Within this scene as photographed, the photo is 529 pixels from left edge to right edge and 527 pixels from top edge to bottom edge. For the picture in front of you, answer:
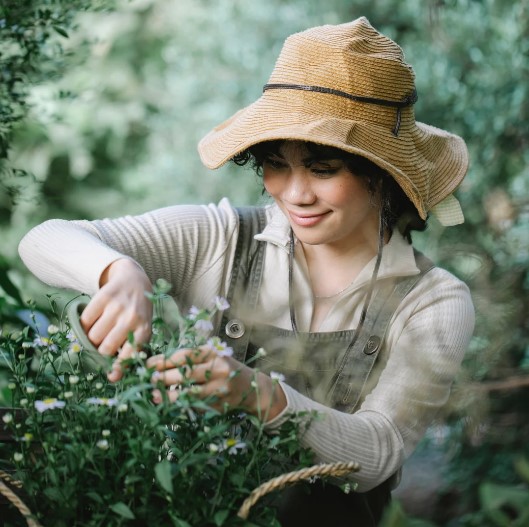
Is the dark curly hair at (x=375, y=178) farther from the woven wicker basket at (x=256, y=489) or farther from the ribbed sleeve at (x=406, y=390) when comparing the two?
the woven wicker basket at (x=256, y=489)

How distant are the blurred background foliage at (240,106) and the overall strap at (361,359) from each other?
0.58 ft

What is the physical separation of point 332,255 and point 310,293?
0.10m

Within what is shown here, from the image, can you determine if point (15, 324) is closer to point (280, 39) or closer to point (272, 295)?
point (272, 295)

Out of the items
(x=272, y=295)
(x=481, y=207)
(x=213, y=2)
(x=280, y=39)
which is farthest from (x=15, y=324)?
(x=213, y=2)

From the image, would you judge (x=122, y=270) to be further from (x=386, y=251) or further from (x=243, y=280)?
(x=386, y=251)

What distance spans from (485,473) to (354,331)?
4.23ft

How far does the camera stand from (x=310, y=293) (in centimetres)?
194

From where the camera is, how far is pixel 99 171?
6.24m

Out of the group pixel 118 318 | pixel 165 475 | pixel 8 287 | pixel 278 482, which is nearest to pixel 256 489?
pixel 278 482

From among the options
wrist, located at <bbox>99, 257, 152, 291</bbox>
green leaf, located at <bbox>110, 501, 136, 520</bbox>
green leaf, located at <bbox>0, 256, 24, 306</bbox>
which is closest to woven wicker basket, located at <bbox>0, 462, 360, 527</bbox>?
green leaf, located at <bbox>110, 501, 136, 520</bbox>

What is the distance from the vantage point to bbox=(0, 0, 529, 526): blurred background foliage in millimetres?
1903

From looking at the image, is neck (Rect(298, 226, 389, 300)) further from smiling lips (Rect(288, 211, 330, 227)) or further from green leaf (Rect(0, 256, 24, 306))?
green leaf (Rect(0, 256, 24, 306))

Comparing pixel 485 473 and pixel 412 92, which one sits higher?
pixel 412 92

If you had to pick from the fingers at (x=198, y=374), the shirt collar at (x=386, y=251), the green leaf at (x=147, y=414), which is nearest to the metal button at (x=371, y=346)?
the shirt collar at (x=386, y=251)
